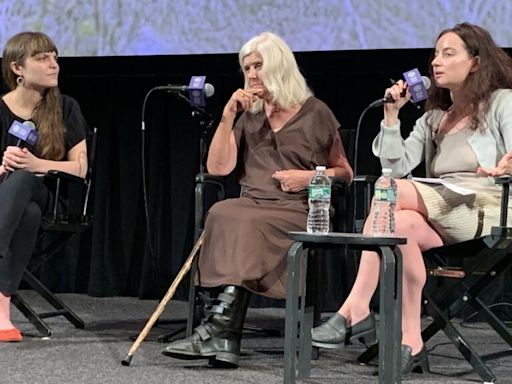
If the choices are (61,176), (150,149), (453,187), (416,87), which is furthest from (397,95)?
(150,149)

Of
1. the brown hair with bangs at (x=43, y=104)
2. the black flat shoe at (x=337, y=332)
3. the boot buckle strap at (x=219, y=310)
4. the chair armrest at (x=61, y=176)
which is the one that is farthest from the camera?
the brown hair with bangs at (x=43, y=104)

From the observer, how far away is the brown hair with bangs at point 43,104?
9.99 feet

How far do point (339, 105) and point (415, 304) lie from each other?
1873mm

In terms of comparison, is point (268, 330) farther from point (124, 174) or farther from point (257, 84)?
point (124, 174)

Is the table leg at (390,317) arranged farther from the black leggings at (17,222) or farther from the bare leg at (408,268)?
the black leggings at (17,222)

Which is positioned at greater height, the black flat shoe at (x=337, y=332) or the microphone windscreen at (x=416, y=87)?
the microphone windscreen at (x=416, y=87)

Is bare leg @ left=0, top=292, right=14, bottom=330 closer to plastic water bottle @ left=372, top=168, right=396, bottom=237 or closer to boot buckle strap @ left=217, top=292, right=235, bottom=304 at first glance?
boot buckle strap @ left=217, top=292, right=235, bottom=304

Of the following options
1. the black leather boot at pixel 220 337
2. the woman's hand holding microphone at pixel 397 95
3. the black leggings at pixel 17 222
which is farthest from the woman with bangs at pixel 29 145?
the woman's hand holding microphone at pixel 397 95

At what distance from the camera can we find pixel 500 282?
3.81 meters

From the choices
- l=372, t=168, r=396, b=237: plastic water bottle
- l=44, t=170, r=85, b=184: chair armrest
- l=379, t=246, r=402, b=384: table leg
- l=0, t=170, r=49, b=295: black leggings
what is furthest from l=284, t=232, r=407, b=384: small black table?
l=44, t=170, r=85, b=184: chair armrest

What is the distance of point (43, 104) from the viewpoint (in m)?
3.11

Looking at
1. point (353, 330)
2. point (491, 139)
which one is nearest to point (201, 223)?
point (353, 330)

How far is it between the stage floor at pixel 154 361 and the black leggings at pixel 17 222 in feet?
0.77

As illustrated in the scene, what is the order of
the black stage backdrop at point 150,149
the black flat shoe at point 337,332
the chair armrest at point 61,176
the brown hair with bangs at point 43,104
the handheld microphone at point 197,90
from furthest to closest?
the black stage backdrop at point 150,149
the brown hair with bangs at point 43,104
the chair armrest at point 61,176
the handheld microphone at point 197,90
the black flat shoe at point 337,332
